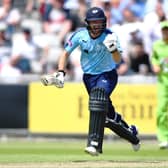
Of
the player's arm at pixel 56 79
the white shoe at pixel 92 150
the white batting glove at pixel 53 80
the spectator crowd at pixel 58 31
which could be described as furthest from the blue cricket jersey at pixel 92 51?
the spectator crowd at pixel 58 31

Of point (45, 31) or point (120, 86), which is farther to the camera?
point (45, 31)

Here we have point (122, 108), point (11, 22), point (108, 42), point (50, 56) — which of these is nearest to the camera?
point (108, 42)

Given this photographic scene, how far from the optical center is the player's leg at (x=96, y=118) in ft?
34.0

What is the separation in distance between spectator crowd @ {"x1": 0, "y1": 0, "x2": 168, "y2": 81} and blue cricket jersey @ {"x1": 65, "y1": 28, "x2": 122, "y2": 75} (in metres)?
6.58

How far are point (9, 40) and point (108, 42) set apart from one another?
979 cm

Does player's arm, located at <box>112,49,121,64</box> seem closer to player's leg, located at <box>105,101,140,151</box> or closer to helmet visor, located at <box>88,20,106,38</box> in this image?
helmet visor, located at <box>88,20,106,38</box>

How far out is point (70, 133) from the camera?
56.7 feet

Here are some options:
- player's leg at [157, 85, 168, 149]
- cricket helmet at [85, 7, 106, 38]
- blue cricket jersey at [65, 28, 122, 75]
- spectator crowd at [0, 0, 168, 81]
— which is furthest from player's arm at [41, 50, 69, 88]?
spectator crowd at [0, 0, 168, 81]

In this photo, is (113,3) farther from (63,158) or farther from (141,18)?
(63,158)

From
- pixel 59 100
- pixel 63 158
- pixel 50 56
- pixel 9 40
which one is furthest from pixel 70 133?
pixel 63 158

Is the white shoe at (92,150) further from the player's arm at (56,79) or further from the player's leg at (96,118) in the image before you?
the player's arm at (56,79)

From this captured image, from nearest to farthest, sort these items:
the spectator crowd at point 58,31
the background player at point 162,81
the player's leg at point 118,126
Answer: the player's leg at point 118,126 → the background player at point 162,81 → the spectator crowd at point 58,31

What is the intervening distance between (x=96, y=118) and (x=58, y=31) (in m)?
9.46

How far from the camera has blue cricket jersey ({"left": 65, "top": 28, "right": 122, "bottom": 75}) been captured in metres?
10.7
